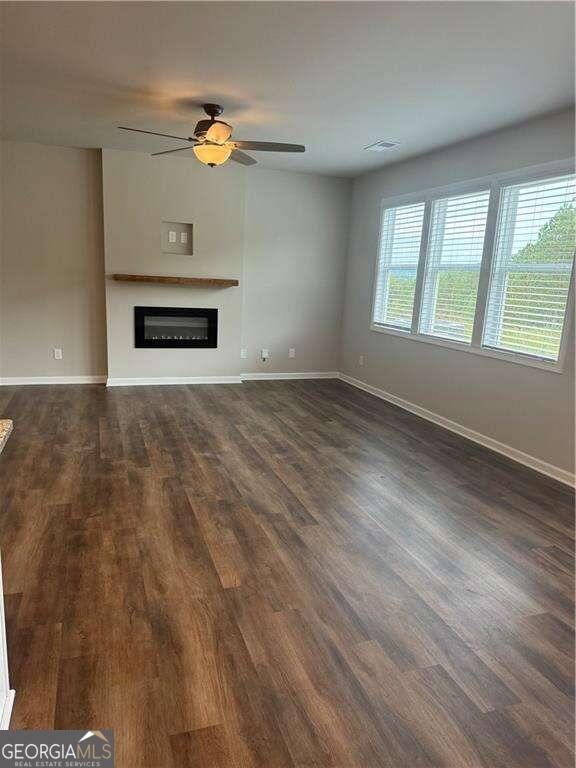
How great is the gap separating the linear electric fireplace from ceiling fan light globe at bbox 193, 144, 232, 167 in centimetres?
247

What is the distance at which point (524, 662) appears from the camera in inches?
72.9

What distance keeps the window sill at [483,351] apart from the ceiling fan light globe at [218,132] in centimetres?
274

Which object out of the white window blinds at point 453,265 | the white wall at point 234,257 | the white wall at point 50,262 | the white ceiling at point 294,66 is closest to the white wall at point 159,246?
the white wall at point 234,257

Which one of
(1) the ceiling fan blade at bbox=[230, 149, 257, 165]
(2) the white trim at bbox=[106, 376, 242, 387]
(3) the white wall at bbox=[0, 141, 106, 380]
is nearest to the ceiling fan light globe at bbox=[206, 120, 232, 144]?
(1) the ceiling fan blade at bbox=[230, 149, 257, 165]

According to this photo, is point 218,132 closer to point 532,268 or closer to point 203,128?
point 203,128

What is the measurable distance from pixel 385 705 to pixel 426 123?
4.02 m

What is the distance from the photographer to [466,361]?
4.57 meters

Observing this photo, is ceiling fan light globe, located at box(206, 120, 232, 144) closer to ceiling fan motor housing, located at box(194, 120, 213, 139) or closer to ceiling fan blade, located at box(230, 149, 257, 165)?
ceiling fan motor housing, located at box(194, 120, 213, 139)

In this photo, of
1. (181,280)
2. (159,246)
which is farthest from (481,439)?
(159,246)

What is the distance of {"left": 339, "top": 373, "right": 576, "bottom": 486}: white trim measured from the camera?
3669 millimetres

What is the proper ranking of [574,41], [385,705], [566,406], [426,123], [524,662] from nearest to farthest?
[385,705], [524,662], [574,41], [566,406], [426,123]

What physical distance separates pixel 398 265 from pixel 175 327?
2754 millimetres

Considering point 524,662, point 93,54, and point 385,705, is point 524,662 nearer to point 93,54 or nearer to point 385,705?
point 385,705

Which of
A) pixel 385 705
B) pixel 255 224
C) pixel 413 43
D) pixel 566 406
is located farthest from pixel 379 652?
pixel 255 224
